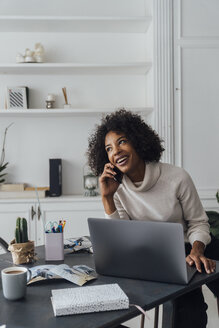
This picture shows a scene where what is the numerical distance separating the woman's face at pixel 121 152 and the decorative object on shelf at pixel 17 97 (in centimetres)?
170

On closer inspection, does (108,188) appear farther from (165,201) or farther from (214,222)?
(214,222)

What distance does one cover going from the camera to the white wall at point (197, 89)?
316 cm

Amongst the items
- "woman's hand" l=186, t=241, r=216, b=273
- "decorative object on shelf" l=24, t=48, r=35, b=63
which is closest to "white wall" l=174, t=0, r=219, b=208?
"decorative object on shelf" l=24, t=48, r=35, b=63

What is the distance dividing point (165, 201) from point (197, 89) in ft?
5.61

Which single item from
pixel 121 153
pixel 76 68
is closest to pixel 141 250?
pixel 121 153

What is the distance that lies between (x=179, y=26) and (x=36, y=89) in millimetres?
1320

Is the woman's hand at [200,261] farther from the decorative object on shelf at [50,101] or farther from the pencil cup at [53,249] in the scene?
the decorative object on shelf at [50,101]

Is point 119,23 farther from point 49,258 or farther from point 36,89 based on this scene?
point 49,258

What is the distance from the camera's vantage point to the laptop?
1185mm

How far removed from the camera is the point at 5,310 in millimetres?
1023

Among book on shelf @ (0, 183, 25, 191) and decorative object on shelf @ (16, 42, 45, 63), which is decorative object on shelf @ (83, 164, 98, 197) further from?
decorative object on shelf @ (16, 42, 45, 63)

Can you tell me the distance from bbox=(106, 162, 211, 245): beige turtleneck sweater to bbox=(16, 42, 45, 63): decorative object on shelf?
186 centimetres

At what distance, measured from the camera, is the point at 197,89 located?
3176mm

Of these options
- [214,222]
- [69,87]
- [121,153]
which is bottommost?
[214,222]
